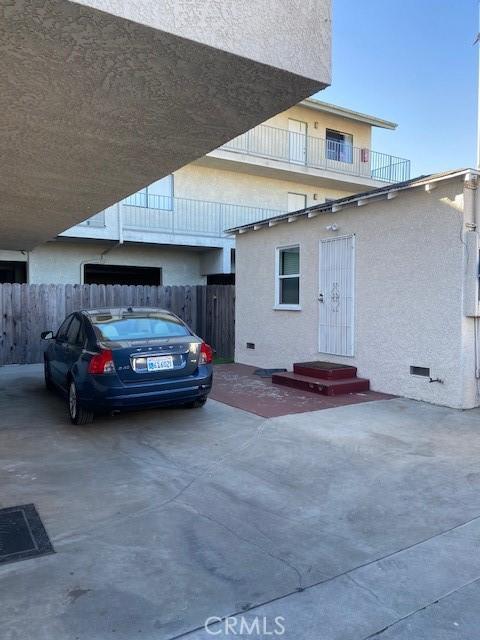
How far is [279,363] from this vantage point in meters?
11.0

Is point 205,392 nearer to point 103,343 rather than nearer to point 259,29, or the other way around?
point 103,343

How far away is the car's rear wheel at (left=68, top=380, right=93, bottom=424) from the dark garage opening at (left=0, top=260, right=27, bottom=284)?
10716 millimetres

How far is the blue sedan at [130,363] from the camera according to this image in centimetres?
591

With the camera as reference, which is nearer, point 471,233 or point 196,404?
Result: point 471,233

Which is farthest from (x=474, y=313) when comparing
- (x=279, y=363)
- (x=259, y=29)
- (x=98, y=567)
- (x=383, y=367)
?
(x=98, y=567)

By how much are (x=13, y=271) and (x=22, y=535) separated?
14713 mm

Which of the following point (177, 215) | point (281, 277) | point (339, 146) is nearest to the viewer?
point (281, 277)

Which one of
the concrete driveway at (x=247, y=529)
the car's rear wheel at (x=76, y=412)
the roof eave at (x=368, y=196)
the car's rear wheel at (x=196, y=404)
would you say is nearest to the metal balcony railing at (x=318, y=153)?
the roof eave at (x=368, y=196)

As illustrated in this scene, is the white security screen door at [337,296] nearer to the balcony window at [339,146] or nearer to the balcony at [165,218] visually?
the balcony at [165,218]

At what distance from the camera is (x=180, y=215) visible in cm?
1706

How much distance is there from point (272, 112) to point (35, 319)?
10.7 meters

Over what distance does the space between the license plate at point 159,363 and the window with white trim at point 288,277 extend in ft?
15.6

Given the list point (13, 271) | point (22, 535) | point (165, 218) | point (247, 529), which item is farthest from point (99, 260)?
point (247, 529)

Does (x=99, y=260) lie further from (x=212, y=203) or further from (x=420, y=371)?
(x=420, y=371)
